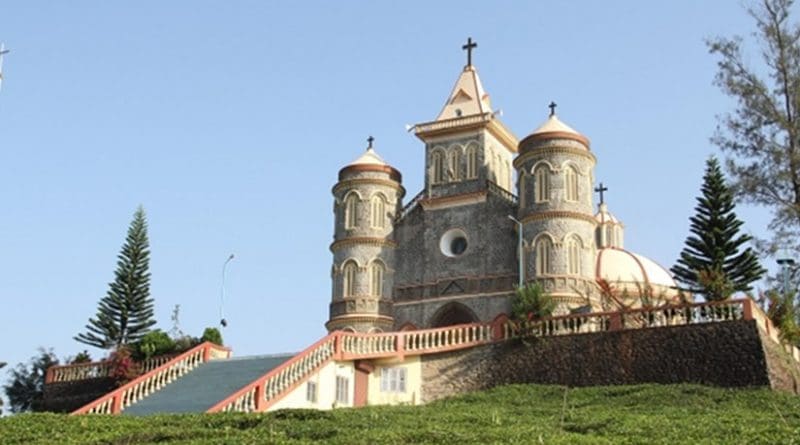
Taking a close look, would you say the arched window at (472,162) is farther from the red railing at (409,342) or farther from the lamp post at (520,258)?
the red railing at (409,342)

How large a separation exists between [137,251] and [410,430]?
2601 cm

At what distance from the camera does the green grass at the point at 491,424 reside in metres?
15.3

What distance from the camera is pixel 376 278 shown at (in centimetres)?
3906

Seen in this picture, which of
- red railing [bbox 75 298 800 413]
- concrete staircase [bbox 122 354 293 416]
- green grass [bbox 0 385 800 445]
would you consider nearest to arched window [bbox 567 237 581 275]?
red railing [bbox 75 298 800 413]

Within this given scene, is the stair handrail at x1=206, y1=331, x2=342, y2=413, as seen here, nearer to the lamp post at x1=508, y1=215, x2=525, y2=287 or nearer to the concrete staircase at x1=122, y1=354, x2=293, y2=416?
the concrete staircase at x1=122, y1=354, x2=293, y2=416

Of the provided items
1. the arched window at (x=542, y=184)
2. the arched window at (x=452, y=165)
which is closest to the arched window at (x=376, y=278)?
the arched window at (x=452, y=165)

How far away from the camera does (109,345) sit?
125ft

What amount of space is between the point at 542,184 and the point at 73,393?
56.9 ft

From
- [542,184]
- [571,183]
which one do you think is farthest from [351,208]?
[571,183]

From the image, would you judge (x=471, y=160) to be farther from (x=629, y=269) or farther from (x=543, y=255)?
(x=629, y=269)

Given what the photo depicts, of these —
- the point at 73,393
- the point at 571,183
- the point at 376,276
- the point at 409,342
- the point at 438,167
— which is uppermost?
the point at 438,167

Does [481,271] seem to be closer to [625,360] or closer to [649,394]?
[625,360]

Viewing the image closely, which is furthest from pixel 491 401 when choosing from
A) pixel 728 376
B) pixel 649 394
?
pixel 728 376

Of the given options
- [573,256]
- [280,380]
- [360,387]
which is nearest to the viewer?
[280,380]
